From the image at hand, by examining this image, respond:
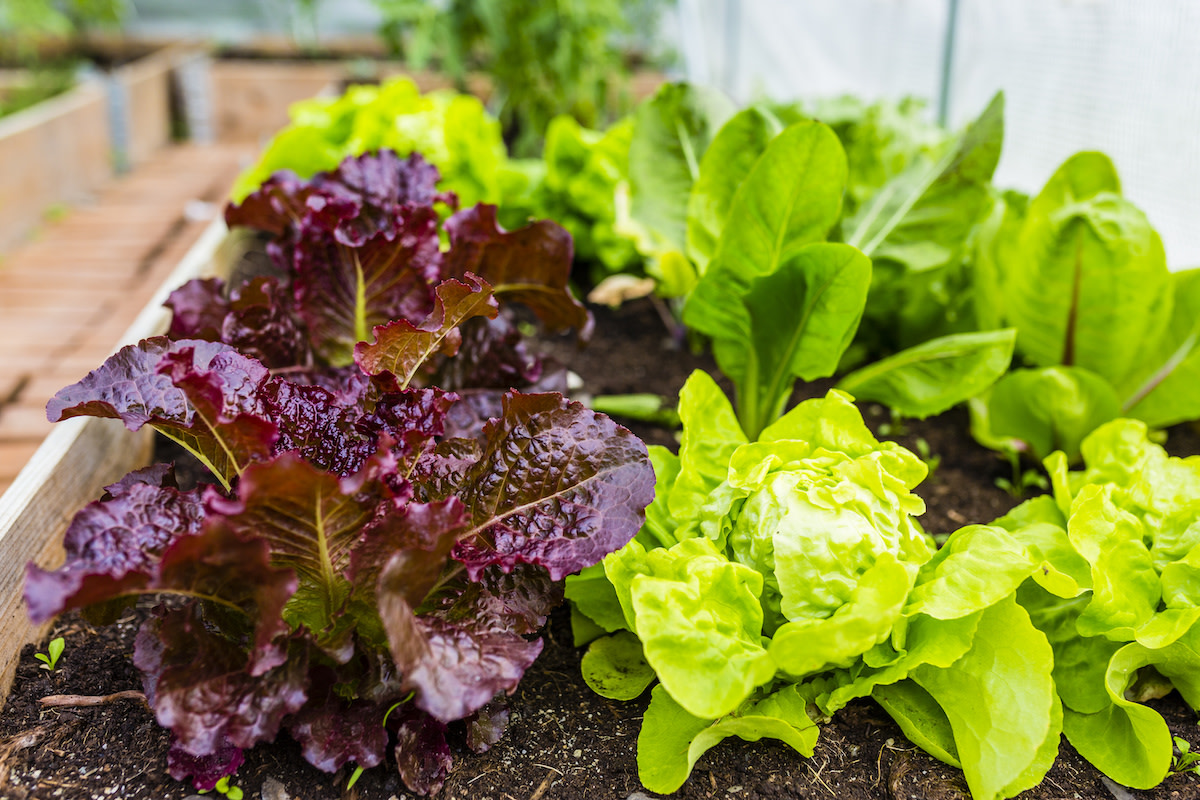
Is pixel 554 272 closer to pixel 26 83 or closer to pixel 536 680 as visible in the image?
pixel 536 680

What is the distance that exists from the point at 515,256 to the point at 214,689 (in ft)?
3.01

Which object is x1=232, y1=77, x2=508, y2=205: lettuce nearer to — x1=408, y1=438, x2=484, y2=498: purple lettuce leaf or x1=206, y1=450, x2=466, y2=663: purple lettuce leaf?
x1=408, y1=438, x2=484, y2=498: purple lettuce leaf

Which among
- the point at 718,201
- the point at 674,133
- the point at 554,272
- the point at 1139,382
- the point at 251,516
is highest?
the point at 674,133

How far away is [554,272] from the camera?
5.17 ft

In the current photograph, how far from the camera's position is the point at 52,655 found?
1189 millimetres

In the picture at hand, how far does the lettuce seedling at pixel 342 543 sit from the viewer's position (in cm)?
90

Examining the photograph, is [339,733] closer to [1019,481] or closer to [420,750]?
[420,750]

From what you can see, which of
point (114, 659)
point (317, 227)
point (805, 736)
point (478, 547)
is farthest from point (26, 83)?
point (805, 736)

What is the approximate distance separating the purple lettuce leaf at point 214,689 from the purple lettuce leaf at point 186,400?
0.67ft

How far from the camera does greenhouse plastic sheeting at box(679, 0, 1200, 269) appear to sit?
68.6 inches

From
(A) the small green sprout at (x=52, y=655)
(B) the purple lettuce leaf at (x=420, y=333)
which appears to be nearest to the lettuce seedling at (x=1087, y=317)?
(B) the purple lettuce leaf at (x=420, y=333)

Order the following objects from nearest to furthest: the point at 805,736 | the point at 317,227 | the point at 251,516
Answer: the point at 251,516, the point at 805,736, the point at 317,227

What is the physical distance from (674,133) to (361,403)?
39.7 inches

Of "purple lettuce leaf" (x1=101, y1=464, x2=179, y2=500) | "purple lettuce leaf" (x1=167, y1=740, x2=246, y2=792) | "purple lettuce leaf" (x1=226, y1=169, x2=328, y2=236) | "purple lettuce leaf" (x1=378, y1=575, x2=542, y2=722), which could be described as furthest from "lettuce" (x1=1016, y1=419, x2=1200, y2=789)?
"purple lettuce leaf" (x1=226, y1=169, x2=328, y2=236)
